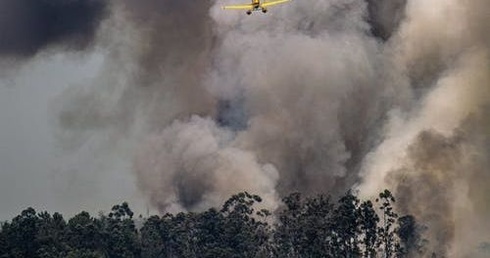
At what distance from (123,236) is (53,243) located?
1856 centimetres

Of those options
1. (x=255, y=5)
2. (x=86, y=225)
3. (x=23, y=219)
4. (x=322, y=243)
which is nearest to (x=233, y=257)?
(x=322, y=243)

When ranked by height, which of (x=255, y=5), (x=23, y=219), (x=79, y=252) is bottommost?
(x=79, y=252)

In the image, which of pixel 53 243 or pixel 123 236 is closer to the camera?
pixel 53 243

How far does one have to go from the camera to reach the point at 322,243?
655 feet

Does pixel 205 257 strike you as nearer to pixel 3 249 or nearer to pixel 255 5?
pixel 3 249

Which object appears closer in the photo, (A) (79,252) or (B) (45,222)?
(A) (79,252)

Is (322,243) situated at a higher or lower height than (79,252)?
higher

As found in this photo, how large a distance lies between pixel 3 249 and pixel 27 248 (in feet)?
24.3

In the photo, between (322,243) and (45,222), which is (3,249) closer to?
(45,222)

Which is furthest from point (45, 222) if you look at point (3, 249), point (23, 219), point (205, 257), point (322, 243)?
point (322, 243)

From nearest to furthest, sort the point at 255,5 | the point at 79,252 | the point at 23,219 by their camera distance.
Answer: the point at 255,5 < the point at 79,252 < the point at 23,219

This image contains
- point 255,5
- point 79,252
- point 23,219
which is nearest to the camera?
point 255,5

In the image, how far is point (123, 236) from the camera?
199875 millimetres

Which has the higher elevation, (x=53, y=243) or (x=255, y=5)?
(x=255, y=5)
